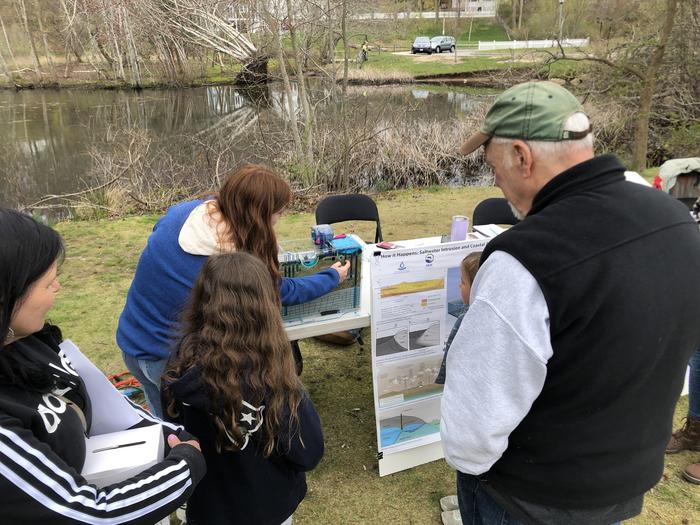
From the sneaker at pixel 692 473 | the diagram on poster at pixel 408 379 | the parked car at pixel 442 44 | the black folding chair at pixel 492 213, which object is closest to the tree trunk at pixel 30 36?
the parked car at pixel 442 44

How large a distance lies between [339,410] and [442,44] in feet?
120

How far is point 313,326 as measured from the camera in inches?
95.9

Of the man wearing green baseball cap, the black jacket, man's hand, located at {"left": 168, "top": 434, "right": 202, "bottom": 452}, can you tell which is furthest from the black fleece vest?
man's hand, located at {"left": 168, "top": 434, "right": 202, "bottom": 452}

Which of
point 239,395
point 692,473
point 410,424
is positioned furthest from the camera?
point 410,424

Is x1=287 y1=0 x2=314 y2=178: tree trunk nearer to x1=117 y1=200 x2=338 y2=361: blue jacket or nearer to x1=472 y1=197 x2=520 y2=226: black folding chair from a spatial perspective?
x1=472 y1=197 x2=520 y2=226: black folding chair

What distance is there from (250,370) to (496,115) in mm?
982

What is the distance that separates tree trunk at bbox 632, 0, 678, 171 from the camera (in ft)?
25.0

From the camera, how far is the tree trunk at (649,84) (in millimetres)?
7606

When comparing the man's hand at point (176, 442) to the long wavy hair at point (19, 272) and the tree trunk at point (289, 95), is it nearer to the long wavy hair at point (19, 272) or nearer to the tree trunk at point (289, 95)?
the long wavy hair at point (19, 272)

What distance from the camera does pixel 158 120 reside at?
51.3 feet

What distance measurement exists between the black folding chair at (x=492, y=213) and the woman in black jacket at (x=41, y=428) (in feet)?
10.3

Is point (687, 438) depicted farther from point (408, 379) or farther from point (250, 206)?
point (250, 206)

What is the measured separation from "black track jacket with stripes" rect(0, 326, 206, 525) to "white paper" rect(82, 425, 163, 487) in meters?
0.05

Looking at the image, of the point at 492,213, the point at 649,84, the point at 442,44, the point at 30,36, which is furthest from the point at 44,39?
the point at 492,213
